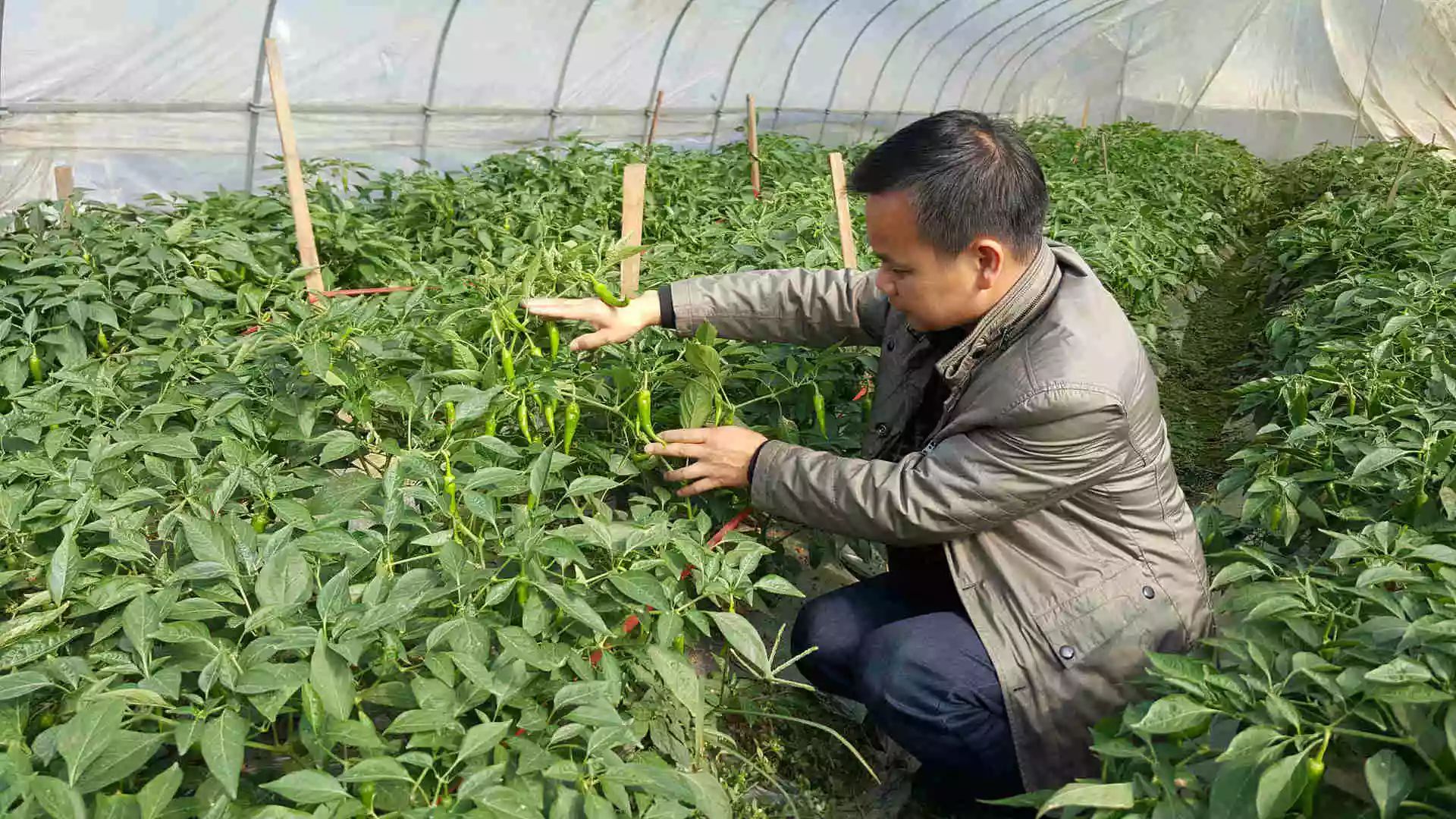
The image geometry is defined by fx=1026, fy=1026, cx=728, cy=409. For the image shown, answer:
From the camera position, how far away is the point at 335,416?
1.86 metres

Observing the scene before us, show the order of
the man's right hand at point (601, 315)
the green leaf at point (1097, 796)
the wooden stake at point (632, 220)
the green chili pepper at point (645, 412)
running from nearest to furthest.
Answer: the green leaf at point (1097, 796), the green chili pepper at point (645, 412), the man's right hand at point (601, 315), the wooden stake at point (632, 220)

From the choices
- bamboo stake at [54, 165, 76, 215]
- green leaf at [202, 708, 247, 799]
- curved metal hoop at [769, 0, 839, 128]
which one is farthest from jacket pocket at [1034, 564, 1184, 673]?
curved metal hoop at [769, 0, 839, 128]

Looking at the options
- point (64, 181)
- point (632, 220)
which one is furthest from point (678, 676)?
point (64, 181)

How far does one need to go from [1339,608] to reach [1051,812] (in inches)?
23.4

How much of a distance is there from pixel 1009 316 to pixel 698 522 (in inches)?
24.2

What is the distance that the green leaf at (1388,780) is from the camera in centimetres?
100

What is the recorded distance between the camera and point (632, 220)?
2.17m

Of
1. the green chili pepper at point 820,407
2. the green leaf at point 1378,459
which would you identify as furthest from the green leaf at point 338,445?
the green leaf at point 1378,459

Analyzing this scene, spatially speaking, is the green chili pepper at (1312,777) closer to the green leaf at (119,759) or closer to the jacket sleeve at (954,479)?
the jacket sleeve at (954,479)

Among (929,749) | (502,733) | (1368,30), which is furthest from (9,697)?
(1368,30)

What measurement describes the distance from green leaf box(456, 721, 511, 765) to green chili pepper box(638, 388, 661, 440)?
733 millimetres

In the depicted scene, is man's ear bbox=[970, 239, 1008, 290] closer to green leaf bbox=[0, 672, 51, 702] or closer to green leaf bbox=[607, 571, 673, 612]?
green leaf bbox=[607, 571, 673, 612]

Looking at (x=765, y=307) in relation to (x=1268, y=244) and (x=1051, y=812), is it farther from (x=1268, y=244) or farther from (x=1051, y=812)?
(x=1268, y=244)

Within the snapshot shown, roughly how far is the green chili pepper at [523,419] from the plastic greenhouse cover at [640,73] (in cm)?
303
